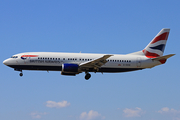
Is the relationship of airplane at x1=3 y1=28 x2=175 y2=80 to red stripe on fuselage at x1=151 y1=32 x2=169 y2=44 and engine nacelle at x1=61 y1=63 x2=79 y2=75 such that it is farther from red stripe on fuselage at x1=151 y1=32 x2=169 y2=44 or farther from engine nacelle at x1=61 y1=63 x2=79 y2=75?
red stripe on fuselage at x1=151 y1=32 x2=169 y2=44

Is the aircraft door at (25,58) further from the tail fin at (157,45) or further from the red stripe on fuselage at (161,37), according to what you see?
the red stripe on fuselage at (161,37)

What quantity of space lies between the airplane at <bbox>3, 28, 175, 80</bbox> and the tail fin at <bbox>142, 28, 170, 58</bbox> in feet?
2.67

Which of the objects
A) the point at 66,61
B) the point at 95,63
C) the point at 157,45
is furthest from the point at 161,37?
the point at 66,61

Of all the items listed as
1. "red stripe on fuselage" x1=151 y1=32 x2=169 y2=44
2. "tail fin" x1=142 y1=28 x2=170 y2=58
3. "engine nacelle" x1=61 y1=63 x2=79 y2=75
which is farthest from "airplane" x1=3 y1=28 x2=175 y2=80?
"red stripe on fuselage" x1=151 y1=32 x2=169 y2=44

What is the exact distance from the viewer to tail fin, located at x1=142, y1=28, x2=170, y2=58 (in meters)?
58.2

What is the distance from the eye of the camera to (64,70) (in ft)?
170

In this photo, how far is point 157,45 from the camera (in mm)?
58844

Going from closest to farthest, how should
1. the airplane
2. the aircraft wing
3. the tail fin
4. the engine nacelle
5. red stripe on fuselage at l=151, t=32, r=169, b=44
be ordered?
the aircraft wing, the engine nacelle, the airplane, the tail fin, red stripe on fuselage at l=151, t=32, r=169, b=44

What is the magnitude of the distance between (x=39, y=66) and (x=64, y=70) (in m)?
4.31

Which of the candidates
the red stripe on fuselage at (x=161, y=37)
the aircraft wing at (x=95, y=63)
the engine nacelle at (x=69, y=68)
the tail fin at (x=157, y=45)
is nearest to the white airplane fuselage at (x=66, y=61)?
the engine nacelle at (x=69, y=68)

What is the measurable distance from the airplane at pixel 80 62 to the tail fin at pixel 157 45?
815 mm

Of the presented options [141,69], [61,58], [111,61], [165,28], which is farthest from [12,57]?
[165,28]

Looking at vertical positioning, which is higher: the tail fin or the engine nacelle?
the tail fin

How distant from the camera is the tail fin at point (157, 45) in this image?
58.2m
